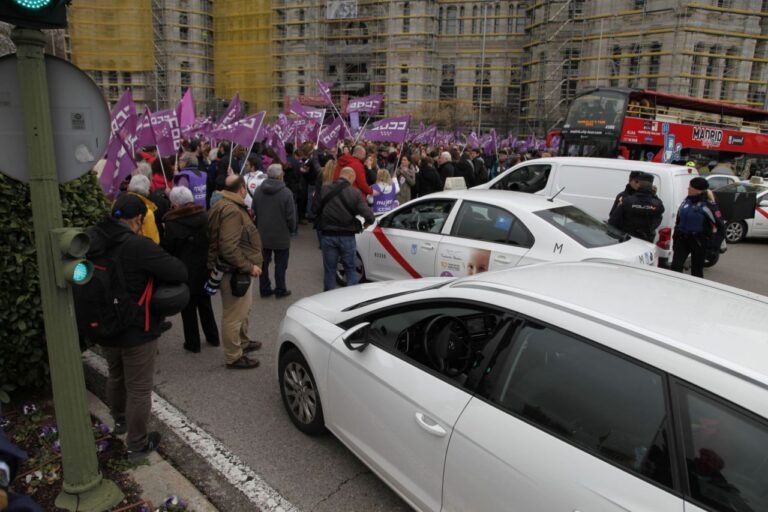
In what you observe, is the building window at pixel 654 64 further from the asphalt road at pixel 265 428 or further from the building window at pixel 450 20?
the asphalt road at pixel 265 428

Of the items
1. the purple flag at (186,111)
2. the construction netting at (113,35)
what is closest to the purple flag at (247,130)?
the purple flag at (186,111)

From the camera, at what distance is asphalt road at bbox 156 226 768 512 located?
133 inches

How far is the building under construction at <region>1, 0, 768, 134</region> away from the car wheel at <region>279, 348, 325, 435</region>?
47.8m

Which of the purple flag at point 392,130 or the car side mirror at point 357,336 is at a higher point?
the purple flag at point 392,130

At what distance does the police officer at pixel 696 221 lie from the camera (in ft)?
24.0

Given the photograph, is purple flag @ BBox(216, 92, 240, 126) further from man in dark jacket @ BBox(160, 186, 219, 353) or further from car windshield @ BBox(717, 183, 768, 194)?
car windshield @ BBox(717, 183, 768, 194)

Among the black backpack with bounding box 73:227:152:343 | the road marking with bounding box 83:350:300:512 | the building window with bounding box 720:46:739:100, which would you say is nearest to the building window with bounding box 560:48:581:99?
the building window with bounding box 720:46:739:100

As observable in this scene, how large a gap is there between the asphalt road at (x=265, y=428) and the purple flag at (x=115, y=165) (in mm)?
2641

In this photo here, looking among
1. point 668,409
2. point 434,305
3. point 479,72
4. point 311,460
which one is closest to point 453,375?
point 434,305

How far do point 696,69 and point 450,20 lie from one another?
26490mm

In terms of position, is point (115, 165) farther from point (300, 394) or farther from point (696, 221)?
point (696, 221)

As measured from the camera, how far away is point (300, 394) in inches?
157

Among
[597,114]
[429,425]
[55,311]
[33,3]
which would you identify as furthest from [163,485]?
[597,114]

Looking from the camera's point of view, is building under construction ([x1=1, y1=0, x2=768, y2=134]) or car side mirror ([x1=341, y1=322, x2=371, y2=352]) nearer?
car side mirror ([x1=341, y1=322, x2=371, y2=352])
